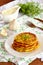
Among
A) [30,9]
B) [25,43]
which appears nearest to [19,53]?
[25,43]

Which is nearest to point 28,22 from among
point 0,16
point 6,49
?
point 0,16

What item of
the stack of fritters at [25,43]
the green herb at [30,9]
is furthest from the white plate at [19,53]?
the green herb at [30,9]

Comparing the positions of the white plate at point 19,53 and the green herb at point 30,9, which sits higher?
the green herb at point 30,9

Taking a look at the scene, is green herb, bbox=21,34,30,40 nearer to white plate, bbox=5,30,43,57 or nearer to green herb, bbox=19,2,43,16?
white plate, bbox=5,30,43,57

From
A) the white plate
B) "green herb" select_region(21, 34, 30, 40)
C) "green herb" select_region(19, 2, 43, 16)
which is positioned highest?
"green herb" select_region(19, 2, 43, 16)

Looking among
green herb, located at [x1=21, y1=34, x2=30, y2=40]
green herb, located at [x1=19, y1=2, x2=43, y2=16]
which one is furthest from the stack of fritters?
green herb, located at [x1=19, y1=2, x2=43, y2=16]

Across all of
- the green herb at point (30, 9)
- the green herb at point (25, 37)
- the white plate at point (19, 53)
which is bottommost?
the white plate at point (19, 53)

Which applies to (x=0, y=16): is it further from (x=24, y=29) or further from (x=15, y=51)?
(x=15, y=51)

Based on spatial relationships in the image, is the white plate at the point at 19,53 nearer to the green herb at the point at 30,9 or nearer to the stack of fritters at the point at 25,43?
the stack of fritters at the point at 25,43

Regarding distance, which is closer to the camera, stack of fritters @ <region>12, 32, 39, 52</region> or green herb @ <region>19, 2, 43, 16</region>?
stack of fritters @ <region>12, 32, 39, 52</region>

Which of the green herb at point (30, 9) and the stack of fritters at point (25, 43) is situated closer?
the stack of fritters at point (25, 43)

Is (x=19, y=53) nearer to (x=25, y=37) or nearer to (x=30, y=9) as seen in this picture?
(x=25, y=37)
